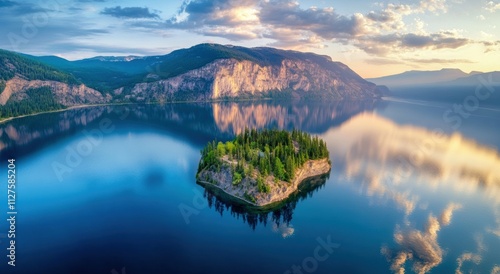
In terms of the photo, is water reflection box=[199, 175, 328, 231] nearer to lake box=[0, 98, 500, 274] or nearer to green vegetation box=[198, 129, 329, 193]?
lake box=[0, 98, 500, 274]

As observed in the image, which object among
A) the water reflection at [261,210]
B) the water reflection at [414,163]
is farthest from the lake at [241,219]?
the water reflection at [414,163]

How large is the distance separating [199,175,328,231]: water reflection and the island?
1.73 m

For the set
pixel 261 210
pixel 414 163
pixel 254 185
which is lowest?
pixel 261 210

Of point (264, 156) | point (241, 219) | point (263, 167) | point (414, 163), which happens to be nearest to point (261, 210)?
point (241, 219)

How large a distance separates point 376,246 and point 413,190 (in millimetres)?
43050

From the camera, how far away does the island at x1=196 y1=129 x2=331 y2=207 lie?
3531 inches

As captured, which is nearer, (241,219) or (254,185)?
(241,219)

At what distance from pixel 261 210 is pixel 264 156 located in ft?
77.3

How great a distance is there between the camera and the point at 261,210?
83.9 m

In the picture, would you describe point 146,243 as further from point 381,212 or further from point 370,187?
point 370,187

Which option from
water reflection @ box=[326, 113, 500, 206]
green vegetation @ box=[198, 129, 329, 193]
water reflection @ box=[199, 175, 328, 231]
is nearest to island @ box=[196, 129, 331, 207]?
green vegetation @ box=[198, 129, 329, 193]

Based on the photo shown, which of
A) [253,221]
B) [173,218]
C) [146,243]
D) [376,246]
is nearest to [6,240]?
[146,243]

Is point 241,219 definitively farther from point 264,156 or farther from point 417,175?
point 417,175

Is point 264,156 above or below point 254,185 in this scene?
above
